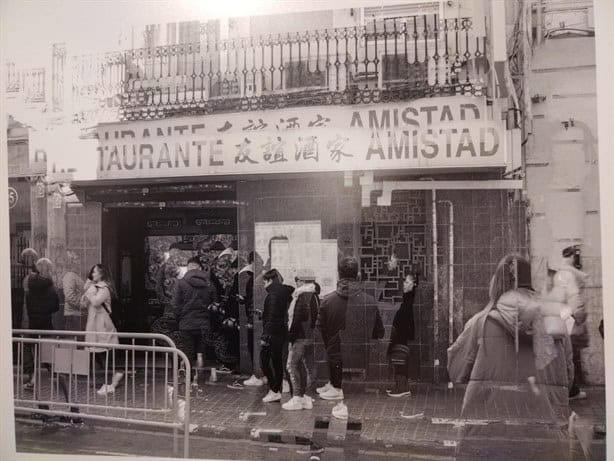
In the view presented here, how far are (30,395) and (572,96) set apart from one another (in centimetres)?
463

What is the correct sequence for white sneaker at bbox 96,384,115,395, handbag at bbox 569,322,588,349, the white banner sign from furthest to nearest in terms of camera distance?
white sneaker at bbox 96,384,115,395
the white banner sign
handbag at bbox 569,322,588,349

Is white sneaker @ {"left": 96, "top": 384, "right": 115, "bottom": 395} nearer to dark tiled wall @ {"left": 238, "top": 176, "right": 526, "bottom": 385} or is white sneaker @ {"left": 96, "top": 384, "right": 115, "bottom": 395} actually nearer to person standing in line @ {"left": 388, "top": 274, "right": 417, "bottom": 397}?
dark tiled wall @ {"left": 238, "top": 176, "right": 526, "bottom": 385}

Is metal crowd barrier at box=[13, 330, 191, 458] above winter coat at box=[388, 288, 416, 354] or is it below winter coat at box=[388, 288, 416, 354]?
below

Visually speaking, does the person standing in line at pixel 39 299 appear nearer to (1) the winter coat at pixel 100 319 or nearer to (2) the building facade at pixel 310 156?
(2) the building facade at pixel 310 156

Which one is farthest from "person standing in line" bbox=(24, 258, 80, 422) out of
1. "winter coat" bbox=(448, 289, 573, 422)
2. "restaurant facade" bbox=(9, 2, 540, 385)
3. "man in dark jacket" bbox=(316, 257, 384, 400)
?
"winter coat" bbox=(448, 289, 573, 422)

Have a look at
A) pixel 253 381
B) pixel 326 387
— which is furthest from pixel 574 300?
pixel 253 381

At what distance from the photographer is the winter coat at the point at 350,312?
445 cm

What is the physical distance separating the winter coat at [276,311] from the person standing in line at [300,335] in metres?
0.04

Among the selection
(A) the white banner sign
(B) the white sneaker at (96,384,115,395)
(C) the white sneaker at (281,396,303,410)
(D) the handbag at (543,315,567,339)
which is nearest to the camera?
(D) the handbag at (543,315,567,339)

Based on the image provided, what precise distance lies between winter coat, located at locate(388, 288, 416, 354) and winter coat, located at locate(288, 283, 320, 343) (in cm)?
60

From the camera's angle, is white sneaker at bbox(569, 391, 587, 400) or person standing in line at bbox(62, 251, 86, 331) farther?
person standing in line at bbox(62, 251, 86, 331)

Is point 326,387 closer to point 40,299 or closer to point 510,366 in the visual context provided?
point 510,366

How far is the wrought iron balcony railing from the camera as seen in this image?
4.33 metres

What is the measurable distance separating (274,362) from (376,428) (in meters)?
0.89
